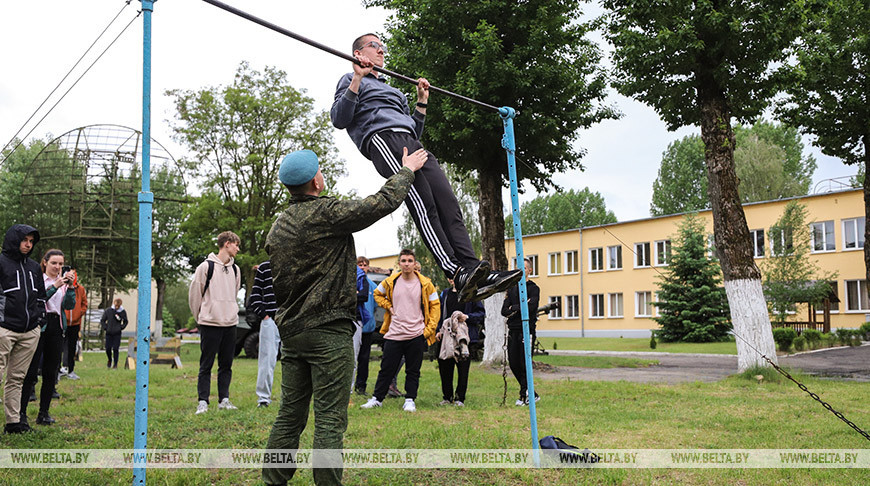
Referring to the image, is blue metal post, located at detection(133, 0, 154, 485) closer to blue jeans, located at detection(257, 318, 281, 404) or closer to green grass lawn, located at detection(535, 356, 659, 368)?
blue jeans, located at detection(257, 318, 281, 404)

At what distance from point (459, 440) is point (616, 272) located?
125 ft

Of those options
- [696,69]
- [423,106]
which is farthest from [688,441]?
[696,69]

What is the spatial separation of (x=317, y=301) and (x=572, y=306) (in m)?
43.0

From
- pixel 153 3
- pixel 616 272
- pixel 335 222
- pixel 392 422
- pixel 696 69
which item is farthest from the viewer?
pixel 616 272

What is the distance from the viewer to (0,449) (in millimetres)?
5785

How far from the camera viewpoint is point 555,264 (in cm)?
4659

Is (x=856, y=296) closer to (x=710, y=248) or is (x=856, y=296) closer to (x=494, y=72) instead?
(x=710, y=248)

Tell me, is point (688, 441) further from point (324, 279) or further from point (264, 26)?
point (264, 26)

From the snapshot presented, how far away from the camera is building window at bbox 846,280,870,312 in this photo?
3353cm

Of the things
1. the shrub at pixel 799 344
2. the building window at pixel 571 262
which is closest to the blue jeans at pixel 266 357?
the shrub at pixel 799 344

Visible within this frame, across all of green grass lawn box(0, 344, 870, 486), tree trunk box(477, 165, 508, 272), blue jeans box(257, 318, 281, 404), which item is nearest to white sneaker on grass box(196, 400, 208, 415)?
green grass lawn box(0, 344, 870, 486)

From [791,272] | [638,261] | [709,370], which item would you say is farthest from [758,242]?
[709,370]

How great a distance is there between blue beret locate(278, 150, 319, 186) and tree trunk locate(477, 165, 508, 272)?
476 inches

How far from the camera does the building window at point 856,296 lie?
110ft
